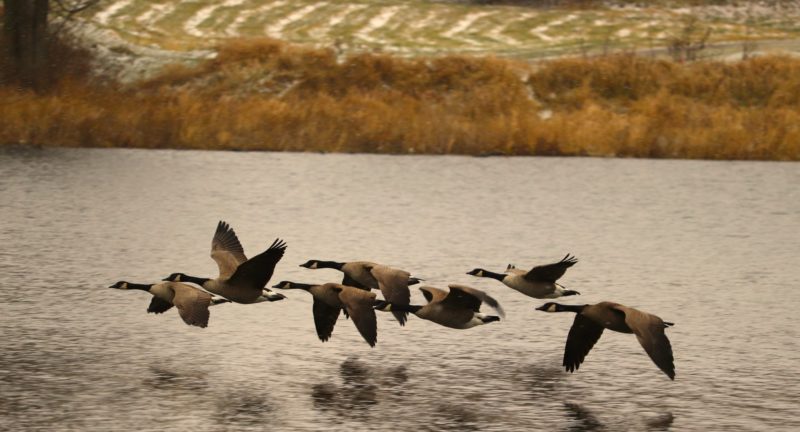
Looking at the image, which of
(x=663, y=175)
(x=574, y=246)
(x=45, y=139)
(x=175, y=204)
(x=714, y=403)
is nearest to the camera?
(x=714, y=403)

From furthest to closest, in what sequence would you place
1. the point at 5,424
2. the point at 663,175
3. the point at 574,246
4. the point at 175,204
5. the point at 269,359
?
the point at 663,175, the point at 175,204, the point at 574,246, the point at 269,359, the point at 5,424

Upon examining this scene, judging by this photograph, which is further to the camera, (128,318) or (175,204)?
(175,204)

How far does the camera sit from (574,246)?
62.2 feet

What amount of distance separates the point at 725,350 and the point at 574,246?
6.73 metres

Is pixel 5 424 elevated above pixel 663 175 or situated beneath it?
elevated above

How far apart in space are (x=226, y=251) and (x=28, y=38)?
22.5 m

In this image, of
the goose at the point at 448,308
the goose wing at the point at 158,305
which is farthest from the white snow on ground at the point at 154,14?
the goose at the point at 448,308

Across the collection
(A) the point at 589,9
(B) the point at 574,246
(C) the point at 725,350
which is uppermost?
(C) the point at 725,350

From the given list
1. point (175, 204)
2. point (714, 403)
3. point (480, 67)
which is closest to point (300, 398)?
point (714, 403)

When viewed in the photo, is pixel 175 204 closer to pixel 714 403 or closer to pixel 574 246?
pixel 574 246

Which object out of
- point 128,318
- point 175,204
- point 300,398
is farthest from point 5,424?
point 175,204

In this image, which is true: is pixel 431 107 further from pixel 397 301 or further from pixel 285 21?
pixel 397 301

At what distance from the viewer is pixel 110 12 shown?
172 ft

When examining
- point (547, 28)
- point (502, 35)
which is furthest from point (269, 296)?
point (547, 28)
